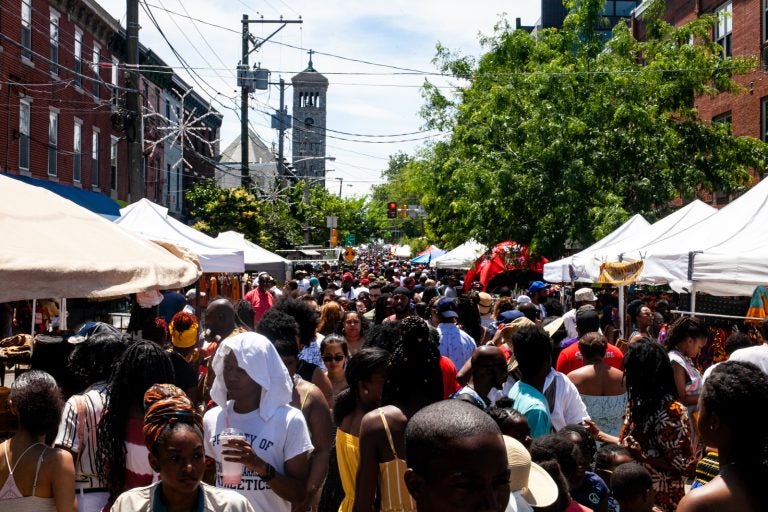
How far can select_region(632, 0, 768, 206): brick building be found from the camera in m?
24.6

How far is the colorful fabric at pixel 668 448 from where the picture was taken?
5301 millimetres

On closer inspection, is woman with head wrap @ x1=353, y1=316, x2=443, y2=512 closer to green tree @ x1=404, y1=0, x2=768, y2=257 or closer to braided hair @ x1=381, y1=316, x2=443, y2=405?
braided hair @ x1=381, y1=316, x2=443, y2=405

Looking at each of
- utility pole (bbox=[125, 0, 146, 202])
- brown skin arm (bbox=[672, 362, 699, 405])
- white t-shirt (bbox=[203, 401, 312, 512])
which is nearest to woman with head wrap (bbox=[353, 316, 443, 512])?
white t-shirt (bbox=[203, 401, 312, 512])

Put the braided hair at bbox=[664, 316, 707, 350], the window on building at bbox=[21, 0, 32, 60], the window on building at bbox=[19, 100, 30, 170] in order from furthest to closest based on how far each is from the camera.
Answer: the window on building at bbox=[19, 100, 30, 170] < the window on building at bbox=[21, 0, 32, 60] < the braided hair at bbox=[664, 316, 707, 350]

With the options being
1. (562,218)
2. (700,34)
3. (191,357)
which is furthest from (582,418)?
(700,34)

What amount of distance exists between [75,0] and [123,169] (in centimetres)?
933

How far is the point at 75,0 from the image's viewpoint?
28906mm

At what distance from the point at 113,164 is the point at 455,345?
29.7m

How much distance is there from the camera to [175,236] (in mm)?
13977

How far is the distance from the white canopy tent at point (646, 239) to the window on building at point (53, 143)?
759 inches

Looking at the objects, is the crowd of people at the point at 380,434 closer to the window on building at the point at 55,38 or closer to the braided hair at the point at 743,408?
the braided hair at the point at 743,408

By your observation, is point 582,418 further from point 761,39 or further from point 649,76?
point 761,39

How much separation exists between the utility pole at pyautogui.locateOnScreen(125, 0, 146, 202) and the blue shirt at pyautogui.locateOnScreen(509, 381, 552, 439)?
13.0 meters

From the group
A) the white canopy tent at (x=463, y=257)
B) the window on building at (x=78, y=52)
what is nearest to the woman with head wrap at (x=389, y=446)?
the white canopy tent at (x=463, y=257)
